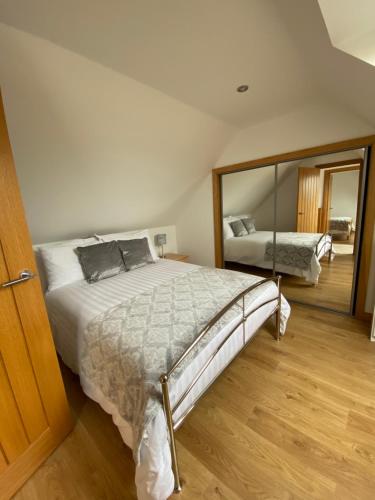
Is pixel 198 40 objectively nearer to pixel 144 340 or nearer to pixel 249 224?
pixel 144 340

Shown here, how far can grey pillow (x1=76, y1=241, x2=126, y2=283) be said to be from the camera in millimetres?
2193

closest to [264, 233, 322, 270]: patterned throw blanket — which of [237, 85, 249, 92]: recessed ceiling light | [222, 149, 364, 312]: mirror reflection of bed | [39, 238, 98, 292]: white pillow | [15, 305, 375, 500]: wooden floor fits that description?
[222, 149, 364, 312]: mirror reflection of bed

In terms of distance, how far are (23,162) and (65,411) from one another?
1.90m

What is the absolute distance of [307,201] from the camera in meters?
2.89

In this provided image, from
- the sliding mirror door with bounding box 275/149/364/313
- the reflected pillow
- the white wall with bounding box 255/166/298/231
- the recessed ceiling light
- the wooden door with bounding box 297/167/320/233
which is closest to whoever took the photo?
the recessed ceiling light

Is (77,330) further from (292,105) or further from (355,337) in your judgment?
(292,105)

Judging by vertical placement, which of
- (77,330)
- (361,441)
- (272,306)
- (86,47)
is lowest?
(361,441)

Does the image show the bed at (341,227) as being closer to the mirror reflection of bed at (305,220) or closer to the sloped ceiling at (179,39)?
the mirror reflection of bed at (305,220)

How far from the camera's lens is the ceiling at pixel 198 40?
1.10 metres

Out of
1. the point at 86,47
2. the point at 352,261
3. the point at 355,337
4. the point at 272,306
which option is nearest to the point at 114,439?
the point at 272,306

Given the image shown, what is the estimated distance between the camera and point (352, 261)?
99.3 inches

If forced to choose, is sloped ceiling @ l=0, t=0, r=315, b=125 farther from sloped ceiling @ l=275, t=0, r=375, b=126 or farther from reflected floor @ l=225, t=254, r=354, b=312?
reflected floor @ l=225, t=254, r=354, b=312

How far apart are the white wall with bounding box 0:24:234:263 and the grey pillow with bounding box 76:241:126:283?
48cm

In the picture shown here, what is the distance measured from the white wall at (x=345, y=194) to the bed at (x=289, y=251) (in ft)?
1.23
